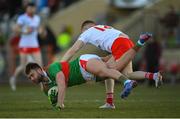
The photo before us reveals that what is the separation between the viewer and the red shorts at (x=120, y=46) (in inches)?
611

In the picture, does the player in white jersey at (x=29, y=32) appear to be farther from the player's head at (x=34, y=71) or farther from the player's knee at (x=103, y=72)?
the player's knee at (x=103, y=72)

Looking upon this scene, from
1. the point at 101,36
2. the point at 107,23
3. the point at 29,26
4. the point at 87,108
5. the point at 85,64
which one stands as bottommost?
the point at 87,108

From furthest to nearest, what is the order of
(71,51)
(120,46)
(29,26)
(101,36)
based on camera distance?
1. (29,26)
2. (101,36)
3. (120,46)
4. (71,51)

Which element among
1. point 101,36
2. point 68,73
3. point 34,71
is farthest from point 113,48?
point 34,71

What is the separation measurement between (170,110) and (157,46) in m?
14.0

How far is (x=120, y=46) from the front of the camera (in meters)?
15.6

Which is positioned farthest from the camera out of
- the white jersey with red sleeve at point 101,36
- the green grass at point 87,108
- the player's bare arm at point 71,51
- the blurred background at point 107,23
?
the blurred background at point 107,23

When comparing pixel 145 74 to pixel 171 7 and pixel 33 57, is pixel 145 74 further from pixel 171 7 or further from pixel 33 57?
pixel 171 7

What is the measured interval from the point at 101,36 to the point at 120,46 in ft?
1.63

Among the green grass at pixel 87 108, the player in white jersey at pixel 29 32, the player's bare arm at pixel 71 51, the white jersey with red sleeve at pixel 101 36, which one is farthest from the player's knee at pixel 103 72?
the player in white jersey at pixel 29 32

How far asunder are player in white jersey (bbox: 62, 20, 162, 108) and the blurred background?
11.4m

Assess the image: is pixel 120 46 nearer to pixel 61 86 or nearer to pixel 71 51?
pixel 71 51

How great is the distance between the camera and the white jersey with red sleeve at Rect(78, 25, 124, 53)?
1580 centimetres

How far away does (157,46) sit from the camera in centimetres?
2886
